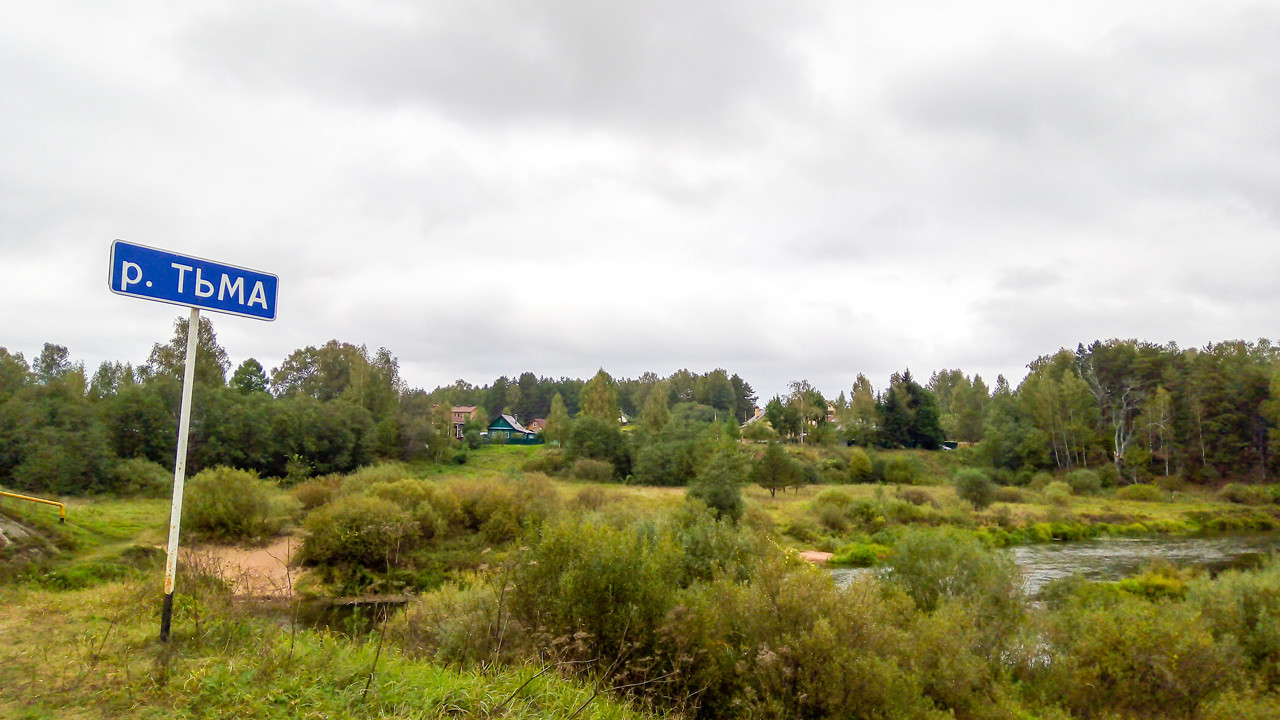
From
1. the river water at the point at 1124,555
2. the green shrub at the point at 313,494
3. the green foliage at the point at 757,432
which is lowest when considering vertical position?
the river water at the point at 1124,555

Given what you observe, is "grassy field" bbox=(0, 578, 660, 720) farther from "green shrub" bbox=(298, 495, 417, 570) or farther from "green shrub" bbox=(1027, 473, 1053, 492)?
"green shrub" bbox=(1027, 473, 1053, 492)

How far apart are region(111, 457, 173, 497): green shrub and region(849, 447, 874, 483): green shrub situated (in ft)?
179

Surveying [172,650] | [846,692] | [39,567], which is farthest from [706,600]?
[39,567]

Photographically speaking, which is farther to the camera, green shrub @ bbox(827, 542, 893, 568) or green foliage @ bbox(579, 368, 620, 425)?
green foliage @ bbox(579, 368, 620, 425)

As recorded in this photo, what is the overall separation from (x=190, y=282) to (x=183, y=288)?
80mm

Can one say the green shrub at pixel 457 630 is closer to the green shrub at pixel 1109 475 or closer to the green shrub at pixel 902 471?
the green shrub at pixel 902 471

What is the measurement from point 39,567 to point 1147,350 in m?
86.6

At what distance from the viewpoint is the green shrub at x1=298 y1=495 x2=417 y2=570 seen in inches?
946

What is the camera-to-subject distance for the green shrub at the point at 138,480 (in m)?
37.2

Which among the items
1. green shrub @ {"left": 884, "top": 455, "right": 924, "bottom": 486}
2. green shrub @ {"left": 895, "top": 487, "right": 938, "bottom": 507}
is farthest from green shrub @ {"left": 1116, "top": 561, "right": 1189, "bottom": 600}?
green shrub @ {"left": 884, "top": 455, "right": 924, "bottom": 486}

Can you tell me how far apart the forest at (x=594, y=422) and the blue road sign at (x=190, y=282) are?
38.1 metres

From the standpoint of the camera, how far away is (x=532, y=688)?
615 cm

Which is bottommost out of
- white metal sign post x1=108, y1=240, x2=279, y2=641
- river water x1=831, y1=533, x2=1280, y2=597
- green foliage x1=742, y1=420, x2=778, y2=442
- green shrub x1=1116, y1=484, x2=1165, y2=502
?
river water x1=831, y1=533, x2=1280, y2=597

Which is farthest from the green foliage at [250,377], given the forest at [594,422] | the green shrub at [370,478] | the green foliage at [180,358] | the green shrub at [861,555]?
the green shrub at [861,555]
